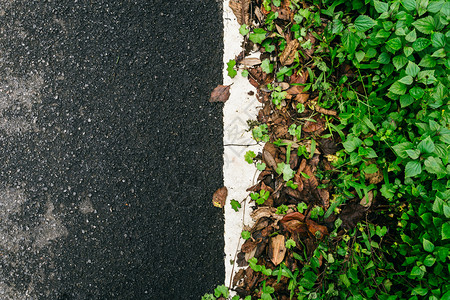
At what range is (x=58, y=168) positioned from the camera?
213cm

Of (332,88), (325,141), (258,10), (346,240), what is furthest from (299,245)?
(258,10)

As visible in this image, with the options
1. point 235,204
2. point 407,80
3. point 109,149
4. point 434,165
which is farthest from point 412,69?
point 109,149

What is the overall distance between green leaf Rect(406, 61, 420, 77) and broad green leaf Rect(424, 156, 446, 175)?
1.67 feet

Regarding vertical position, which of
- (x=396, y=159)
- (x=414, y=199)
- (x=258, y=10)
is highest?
(x=258, y=10)

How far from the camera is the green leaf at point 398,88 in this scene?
183cm

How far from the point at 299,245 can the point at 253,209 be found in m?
0.41

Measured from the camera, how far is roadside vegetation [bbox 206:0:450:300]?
5.72ft

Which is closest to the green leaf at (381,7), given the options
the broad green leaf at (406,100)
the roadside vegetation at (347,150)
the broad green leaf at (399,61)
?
the roadside vegetation at (347,150)

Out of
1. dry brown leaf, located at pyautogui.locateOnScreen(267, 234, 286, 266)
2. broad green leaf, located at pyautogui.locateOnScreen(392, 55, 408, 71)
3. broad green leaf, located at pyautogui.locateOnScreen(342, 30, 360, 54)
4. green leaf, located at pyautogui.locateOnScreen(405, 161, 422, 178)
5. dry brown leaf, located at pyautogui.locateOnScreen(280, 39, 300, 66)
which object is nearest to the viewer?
green leaf, located at pyautogui.locateOnScreen(405, 161, 422, 178)

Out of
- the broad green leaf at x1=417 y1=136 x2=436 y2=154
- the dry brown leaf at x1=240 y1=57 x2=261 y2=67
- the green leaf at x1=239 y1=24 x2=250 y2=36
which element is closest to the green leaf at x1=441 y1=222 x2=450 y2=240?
the broad green leaf at x1=417 y1=136 x2=436 y2=154

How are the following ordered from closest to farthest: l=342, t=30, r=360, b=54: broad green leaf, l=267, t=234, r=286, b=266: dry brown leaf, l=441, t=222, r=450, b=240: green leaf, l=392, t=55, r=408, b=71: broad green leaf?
l=441, t=222, r=450, b=240: green leaf
l=392, t=55, r=408, b=71: broad green leaf
l=342, t=30, r=360, b=54: broad green leaf
l=267, t=234, r=286, b=266: dry brown leaf

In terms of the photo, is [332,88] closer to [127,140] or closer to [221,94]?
[221,94]

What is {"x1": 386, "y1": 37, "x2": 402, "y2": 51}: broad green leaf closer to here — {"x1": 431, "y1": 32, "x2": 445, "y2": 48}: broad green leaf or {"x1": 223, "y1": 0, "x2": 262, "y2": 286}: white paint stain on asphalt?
{"x1": 431, "y1": 32, "x2": 445, "y2": 48}: broad green leaf

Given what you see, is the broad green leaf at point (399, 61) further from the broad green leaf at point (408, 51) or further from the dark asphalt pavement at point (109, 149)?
the dark asphalt pavement at point (109, 149)
